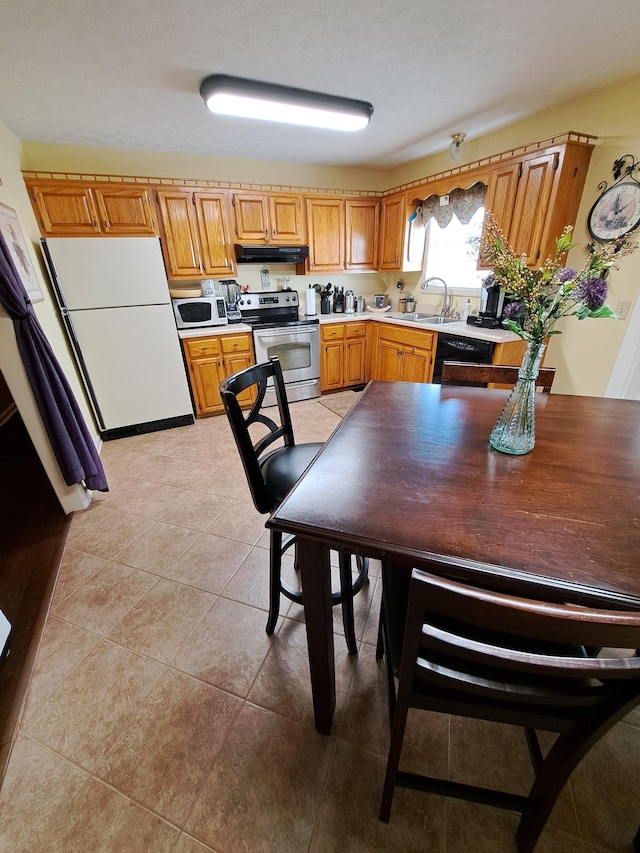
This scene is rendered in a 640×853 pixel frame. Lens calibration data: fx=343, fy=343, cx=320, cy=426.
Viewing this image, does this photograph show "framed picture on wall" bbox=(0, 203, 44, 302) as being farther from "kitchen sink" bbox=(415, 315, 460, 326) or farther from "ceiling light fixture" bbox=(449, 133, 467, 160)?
"ceiling light fixture" bbox=(449, 133, 467, 160)

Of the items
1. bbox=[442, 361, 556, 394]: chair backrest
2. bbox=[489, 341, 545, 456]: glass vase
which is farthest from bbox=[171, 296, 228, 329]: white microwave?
bbox=[489, 341, 545, 456]: glass vase

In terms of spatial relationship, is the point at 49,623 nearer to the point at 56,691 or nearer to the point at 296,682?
the point at 56,691

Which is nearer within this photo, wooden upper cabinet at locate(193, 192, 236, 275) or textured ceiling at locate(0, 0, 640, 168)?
textured ceiling at locate(0, 0, 640, 168)

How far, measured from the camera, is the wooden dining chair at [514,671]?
0.53 m

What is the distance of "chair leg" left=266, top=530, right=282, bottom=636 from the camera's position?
4.26 feet

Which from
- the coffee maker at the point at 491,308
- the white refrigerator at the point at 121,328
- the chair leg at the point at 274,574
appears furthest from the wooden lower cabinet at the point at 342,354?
the chair leg at the point at 274,574

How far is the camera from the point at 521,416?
1087 millimetres

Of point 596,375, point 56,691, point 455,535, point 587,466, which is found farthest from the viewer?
point 596,375

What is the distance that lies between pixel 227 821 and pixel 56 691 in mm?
806

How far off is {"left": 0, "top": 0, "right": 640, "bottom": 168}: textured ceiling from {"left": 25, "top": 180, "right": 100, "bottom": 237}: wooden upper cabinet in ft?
1.19

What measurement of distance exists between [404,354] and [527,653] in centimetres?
330

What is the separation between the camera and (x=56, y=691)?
1288 millimetres

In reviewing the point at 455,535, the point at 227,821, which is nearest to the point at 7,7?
the point at 455,535

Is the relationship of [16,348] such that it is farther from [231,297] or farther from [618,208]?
[618,208]
